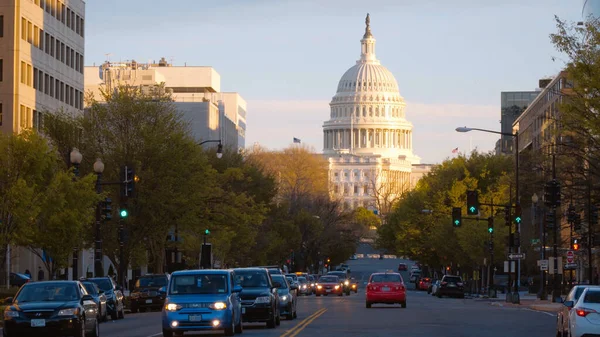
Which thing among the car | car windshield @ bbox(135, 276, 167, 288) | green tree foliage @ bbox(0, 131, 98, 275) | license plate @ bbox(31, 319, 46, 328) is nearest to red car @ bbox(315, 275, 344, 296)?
the car

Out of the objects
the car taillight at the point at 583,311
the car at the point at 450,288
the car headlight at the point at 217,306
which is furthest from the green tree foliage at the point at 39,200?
the car at the point at 450,288

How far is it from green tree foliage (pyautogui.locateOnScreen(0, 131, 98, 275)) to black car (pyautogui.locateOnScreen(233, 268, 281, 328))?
43.5 ft

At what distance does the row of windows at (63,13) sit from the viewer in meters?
81.9

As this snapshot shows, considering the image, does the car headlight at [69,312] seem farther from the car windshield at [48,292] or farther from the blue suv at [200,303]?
the blue suv at [200,303]

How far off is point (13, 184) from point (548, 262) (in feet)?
97.8

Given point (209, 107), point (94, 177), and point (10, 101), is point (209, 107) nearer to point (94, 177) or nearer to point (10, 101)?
point (10, 101)

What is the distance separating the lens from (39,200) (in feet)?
158

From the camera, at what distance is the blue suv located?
93.9 ft

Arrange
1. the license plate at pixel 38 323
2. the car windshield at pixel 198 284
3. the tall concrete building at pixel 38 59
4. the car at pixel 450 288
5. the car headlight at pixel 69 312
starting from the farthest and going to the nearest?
the car at pixel 450 288
the tall concrete building at pixel 38 59
the car windshield at pixel 198 284
the car headlight at pixel 69 312
the license plate at pixel 38 323

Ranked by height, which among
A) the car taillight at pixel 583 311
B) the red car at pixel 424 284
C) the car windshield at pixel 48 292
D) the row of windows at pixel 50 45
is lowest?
the red car at pixel 424 284

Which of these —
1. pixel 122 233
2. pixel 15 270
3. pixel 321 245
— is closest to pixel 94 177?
pixel 122 233

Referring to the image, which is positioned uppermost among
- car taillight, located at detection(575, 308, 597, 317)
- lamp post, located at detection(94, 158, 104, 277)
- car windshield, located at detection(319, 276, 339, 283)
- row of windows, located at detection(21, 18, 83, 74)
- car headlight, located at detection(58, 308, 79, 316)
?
row of windows, located at detection(21, 18, 83, 74)

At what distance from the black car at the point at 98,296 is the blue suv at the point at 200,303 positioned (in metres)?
8.38

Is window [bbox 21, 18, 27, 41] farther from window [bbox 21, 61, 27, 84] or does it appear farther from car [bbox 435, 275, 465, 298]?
car [bbox 435, 275, 465, 298]
